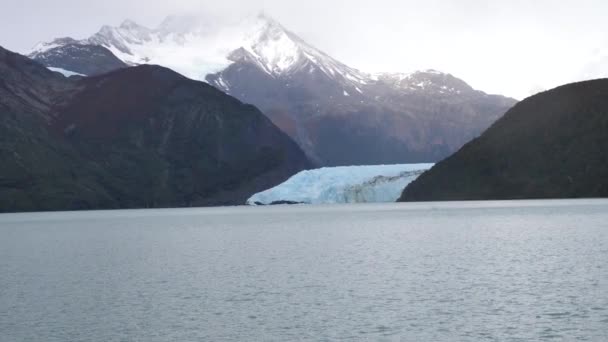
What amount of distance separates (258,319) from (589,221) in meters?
64.6

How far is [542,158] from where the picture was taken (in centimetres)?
18075

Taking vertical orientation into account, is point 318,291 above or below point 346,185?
below

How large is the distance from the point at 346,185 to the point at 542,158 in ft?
148

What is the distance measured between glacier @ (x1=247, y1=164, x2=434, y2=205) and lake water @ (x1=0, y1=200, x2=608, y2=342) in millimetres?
103414

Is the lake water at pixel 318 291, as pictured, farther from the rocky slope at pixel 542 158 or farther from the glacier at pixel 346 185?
the rocky slope at pixel 542 158

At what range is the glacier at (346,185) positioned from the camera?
6998 inches

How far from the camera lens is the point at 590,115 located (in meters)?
184

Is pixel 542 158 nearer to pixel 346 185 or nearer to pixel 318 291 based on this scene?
pixel 346 185

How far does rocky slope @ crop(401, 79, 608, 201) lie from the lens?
17425cm

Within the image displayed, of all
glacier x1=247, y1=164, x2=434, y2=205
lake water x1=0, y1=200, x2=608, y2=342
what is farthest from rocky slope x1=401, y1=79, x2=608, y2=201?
lake water x1=0, y1=200, x2=608, y2=342

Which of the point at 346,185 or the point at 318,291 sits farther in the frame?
the point at 346,185

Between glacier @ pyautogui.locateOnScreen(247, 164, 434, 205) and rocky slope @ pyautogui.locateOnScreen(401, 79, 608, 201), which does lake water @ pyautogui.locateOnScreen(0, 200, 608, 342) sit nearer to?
glacier @ pyautogui.locateOnScreen(247, 164, 434, 205)

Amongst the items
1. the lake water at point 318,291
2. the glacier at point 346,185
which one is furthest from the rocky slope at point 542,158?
the lake water at point 318,291

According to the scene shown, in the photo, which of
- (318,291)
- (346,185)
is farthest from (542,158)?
(318,291)
